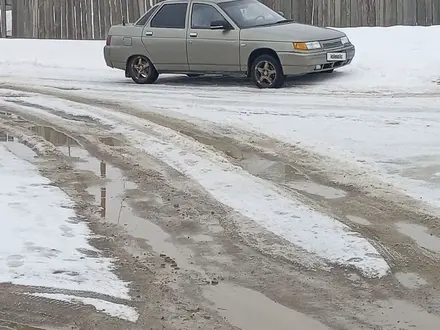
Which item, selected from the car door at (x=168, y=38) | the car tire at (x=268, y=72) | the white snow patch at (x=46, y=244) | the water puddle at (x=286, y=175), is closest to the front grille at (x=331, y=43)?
the car tire at (x=268, y=72)

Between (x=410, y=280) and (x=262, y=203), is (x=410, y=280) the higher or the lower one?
the lower one

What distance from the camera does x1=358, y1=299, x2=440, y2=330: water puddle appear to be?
5285mm

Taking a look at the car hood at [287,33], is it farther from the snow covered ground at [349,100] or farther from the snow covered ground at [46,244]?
the snow covered ground at [46,244]

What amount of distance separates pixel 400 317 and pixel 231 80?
12.1 metres

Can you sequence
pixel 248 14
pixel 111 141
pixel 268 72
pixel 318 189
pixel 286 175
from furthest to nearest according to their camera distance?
pixel 248 14
pixel 268 72
pixel 111 141
pixel 286 175
pixel 318 189

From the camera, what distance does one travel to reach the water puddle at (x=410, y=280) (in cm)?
595

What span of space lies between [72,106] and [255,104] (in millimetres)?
3005

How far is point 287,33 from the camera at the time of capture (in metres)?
15.6

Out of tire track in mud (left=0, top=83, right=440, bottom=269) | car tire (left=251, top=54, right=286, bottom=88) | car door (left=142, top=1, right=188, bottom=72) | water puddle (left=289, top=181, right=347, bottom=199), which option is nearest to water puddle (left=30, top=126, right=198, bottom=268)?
tire track in mud (left=0, top=83, right=440, bottom=269)

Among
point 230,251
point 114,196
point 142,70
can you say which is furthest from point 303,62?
point 230,251

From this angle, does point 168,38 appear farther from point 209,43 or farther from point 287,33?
point 287,33

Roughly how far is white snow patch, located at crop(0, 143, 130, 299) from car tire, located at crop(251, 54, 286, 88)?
23.8 feet

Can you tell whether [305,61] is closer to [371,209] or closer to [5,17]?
[371,209]

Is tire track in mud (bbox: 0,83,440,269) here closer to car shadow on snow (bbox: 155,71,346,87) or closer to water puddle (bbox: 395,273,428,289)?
water puddle (bbox: 395,273,428,289)
